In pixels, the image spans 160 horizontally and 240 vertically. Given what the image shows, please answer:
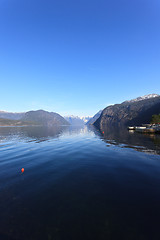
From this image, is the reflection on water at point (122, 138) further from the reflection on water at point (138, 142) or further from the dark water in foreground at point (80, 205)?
the dark water in foreground at point (80, 205)

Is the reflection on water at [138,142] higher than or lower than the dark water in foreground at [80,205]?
lower

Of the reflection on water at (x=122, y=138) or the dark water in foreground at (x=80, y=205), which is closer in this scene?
the dark water in foreground at (x=80, y=205)

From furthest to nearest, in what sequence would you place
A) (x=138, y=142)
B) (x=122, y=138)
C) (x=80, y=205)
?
1. (x=122, y=138)
2. (x=138, y=142)
3. (x=80, y=205)

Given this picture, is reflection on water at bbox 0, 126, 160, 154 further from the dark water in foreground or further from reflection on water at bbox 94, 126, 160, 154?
the dark water in foreground

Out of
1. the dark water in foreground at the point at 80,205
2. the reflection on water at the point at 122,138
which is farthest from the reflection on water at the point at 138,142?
the dark water in foreground at the point at 80,205

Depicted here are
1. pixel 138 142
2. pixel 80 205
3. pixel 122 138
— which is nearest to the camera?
pixel 80 205

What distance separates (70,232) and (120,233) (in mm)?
2858

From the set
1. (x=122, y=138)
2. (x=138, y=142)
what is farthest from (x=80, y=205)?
(x=122, y=138)

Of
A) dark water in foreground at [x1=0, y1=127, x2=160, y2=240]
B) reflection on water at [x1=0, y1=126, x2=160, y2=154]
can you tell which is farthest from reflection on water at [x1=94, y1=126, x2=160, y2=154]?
dark water in foreground at [x1=0, y1=127, x2=160, y2=240]

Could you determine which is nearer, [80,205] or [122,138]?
[80,205]

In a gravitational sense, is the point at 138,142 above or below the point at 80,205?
below

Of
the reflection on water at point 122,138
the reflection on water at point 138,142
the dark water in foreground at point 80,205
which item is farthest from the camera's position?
the reflection on water at point 122,138

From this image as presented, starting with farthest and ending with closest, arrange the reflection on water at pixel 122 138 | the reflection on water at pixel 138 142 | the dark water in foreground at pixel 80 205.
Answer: the reflection on water at pixel 122 138 → the reflection on water at pixel 138 142 → the dark water in foreground at pixel 80 205

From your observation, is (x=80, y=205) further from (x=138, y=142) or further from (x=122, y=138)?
(x=122, y=138)
